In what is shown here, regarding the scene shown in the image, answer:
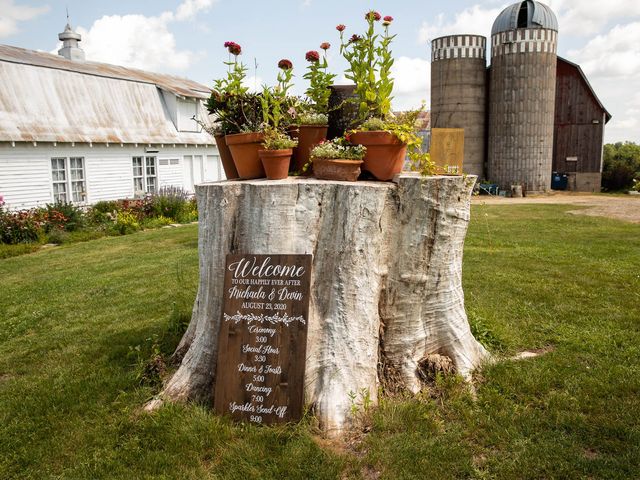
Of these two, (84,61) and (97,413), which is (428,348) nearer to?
(97,413)

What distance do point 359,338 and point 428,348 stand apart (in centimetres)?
65

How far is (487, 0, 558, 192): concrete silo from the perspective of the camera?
71.7 ft

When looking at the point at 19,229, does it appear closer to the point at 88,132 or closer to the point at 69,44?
the point at 88,132

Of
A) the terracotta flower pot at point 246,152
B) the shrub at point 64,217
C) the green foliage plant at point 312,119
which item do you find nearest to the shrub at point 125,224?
the shrub at point 64,217

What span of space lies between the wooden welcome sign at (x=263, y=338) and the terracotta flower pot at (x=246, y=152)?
2.87 feet

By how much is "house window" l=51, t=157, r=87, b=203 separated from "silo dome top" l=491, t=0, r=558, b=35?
17332 mm

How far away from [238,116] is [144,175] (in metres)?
16.1

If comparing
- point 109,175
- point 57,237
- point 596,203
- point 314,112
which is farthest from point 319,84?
point 596,203

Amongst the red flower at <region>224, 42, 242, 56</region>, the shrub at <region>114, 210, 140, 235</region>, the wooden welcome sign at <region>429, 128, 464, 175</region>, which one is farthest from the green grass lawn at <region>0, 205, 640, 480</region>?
the shrub at <region>114, 210, 140, 235</region>

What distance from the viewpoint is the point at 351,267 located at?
3.70 m

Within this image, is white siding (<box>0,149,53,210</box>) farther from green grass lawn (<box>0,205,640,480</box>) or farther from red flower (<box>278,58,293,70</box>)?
red flower (<box>278,58,293,70</box>)

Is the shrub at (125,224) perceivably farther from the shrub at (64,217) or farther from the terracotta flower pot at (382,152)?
the terracotta flower pot at (382,152)

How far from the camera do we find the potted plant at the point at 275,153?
160 inches

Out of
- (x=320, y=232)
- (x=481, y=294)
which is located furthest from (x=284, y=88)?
(x=481, y=294)
